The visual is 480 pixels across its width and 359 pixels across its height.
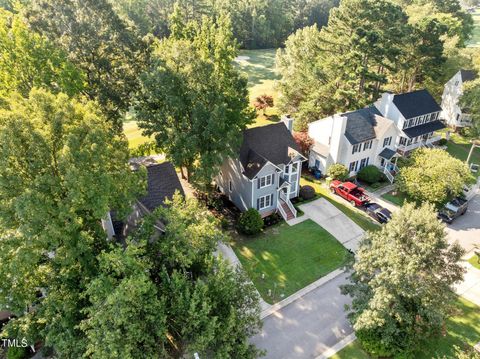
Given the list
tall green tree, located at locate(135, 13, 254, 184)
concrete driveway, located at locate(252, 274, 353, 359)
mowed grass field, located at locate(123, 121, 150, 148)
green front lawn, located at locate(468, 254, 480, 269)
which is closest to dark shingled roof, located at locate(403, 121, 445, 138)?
green front lawn, located at locate(468, 254, 480, 269)

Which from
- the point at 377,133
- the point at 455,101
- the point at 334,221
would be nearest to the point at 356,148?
the point at 377,133

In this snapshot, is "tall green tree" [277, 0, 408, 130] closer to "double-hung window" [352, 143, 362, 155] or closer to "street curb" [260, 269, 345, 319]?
"double-hung window" [352, 143, 362, 155]

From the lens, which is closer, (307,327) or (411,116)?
(307,327)

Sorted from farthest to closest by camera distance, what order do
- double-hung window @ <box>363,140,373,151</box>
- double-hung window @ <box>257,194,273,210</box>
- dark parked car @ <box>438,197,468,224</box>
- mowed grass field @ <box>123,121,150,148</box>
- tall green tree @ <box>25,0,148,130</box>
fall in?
1. mowed grass field @ <box>123,121,150,148</box>
2. double-hung window @ <box>363,140,373,151</box>
3. tall green tree @ <box>25,0,148,130</box>
4. dark parked car @ <box>438,197,468,224</box>
5. double-hung window @ <box>257,194,273,210</box>

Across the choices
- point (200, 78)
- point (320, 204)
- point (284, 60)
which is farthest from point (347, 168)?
point (284, 60)

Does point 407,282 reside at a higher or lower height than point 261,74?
higher

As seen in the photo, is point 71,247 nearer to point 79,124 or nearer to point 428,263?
point 79,124

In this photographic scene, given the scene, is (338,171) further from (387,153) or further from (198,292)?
(198,292)
